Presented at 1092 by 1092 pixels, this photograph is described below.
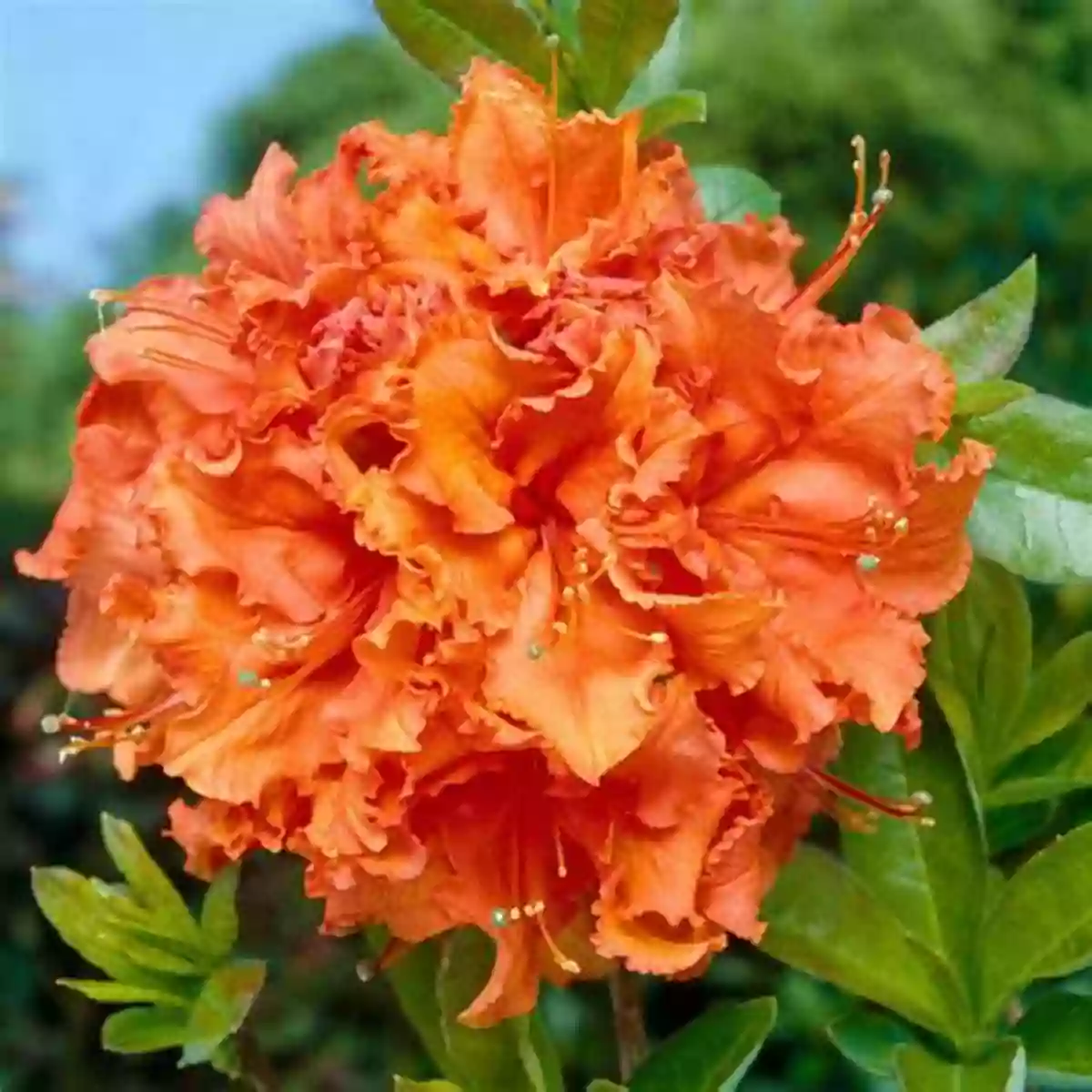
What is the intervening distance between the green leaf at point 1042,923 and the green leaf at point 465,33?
1.02 feet

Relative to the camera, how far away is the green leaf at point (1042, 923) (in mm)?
545

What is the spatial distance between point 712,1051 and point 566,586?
0.58ft

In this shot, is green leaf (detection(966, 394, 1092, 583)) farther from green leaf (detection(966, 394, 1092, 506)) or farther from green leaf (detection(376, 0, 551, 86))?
green leaf (detection(376, 0, 551, 86))

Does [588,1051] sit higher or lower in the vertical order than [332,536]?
lower

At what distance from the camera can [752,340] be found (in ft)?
1.58

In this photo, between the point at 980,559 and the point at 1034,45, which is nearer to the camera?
the point at 980,559

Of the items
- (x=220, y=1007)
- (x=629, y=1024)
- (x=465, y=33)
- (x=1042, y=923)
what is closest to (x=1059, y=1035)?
(x=1042, y=923)

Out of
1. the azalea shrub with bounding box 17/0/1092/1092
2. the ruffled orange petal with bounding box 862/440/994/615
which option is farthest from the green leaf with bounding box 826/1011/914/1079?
the ruffled orange petal with bounding box 862/440/994/615

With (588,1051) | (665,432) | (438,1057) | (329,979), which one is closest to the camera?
(665,432)

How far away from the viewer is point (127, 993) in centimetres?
58

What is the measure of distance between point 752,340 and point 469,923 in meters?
0.19

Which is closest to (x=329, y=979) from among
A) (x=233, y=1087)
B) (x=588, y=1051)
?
(x=588, y=1051)

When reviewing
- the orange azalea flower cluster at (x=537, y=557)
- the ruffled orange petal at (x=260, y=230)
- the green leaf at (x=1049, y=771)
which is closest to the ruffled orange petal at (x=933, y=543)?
A: the orange azalea flower cluster at (x=537, y=557)

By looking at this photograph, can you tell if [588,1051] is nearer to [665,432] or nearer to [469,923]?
[469,923]
